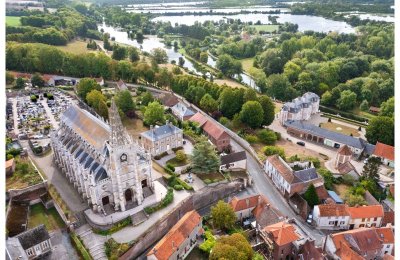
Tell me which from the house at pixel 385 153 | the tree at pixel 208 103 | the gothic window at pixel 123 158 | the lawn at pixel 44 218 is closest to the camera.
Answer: the gothic window at pixel 123 158

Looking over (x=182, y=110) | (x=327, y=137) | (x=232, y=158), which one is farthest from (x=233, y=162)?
(x=327, y=137)

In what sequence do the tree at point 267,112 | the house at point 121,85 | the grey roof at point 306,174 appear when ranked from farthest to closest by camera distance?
the house at point 121,85, the tree at point 267,112, the grey roof at point 306,174

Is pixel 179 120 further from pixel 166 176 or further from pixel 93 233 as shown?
pixel 93 233

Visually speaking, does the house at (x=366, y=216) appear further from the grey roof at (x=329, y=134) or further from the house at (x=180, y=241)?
the house at (x=180, y=241)

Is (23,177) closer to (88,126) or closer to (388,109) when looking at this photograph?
(88,126)

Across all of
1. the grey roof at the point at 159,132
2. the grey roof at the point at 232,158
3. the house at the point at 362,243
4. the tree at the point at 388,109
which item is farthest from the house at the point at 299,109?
the house at the point at 362,243

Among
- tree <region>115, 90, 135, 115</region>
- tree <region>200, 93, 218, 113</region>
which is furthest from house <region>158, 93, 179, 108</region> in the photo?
tree <region>115, 90, 135, 115</region>
